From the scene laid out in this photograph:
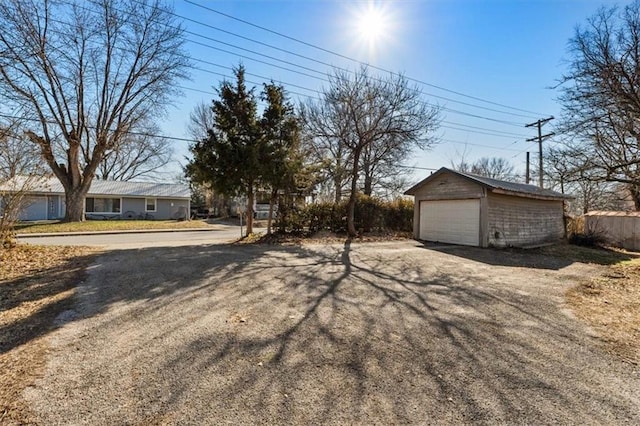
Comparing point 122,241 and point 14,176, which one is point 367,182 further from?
point 14,176

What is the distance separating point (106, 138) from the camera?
68.7ft

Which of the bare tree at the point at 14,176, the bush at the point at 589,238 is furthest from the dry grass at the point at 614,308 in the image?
the bare tree at the point at 14,176

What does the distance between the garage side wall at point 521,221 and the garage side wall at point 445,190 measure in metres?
0.74

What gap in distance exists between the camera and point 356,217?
55.2ft

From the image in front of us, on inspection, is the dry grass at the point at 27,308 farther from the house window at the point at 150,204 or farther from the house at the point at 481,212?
the house window at the point at 150,204

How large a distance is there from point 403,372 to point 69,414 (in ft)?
8.56

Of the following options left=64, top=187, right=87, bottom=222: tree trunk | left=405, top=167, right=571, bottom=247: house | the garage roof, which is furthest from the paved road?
the garage roof

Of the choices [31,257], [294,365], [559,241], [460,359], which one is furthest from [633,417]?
[559,241]

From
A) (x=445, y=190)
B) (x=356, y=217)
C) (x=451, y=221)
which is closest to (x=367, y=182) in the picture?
(x=356, y=217)

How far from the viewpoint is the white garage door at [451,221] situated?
496 inches

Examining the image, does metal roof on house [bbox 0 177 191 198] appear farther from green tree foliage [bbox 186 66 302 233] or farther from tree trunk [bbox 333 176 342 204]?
green tree foliage [bbox 186 66 302 233]

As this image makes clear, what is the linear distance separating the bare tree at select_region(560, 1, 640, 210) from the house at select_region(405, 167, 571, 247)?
8.93 ft

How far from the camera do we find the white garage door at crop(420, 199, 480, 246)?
12586 mm

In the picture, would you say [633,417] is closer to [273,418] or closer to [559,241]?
[273,418]
